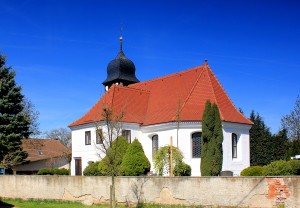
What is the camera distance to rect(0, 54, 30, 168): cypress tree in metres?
34.0

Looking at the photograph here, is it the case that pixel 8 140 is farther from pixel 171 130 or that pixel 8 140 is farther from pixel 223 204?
pixel 223 204

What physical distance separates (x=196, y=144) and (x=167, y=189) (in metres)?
10.4

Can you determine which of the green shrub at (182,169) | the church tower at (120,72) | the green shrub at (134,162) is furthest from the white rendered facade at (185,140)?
the church tower at (120,72)

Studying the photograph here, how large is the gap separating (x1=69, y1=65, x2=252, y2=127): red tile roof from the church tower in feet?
17.4

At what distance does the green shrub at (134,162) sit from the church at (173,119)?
3013 mm

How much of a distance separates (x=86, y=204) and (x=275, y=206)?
10.6 meters

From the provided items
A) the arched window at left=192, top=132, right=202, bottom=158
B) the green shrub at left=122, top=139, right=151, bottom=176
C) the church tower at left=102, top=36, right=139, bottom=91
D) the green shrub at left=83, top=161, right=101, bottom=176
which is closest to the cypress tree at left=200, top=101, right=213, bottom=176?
the green shrub at left=122, top=139, right=151, bottom=176

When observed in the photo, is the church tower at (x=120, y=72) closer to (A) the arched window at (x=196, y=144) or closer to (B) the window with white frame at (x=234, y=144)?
(A) the arched window at (x=196, y=144)

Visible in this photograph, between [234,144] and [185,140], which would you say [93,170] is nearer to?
[185,140]

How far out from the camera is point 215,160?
25062 millimetres

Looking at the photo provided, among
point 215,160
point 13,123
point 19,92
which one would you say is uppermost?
point 19,92

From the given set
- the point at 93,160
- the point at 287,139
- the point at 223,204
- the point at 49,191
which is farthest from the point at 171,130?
the point at 287,139

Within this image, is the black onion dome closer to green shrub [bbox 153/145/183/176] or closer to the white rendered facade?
the white rendered facade

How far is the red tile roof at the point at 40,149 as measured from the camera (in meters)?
46.4
